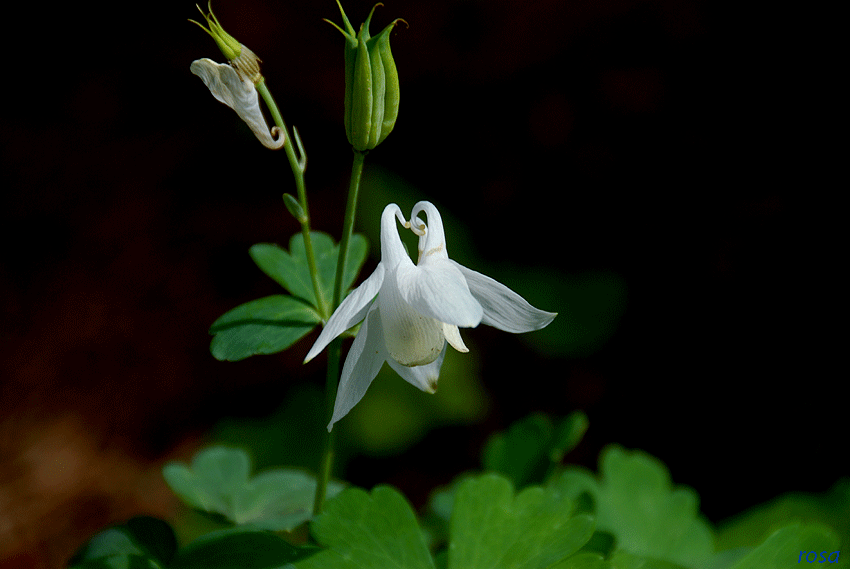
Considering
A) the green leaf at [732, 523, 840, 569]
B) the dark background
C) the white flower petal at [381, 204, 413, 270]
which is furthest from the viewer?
the dark background

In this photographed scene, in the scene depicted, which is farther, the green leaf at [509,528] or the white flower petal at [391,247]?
the green leaf at [509,528]

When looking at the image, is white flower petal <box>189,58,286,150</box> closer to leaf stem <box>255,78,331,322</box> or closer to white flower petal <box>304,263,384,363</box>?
leaf stem <box>255,78,331,322</box>

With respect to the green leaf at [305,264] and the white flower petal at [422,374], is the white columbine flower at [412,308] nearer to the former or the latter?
the white flower petal at [422,374]

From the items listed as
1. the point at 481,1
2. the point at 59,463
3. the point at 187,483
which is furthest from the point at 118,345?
the point at 481,1

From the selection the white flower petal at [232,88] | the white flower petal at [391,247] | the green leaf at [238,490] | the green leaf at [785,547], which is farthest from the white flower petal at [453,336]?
the green leaf at [785,547]

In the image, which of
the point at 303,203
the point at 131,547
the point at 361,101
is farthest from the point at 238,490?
the point at 361,101

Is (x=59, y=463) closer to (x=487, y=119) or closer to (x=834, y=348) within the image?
(x=487, y=119)

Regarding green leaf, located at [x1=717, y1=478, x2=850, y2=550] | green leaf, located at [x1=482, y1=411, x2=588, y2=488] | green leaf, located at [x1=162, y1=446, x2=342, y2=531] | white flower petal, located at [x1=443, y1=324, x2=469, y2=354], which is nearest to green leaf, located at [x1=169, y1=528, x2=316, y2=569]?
green leaf, located at [x1=162, y1=446, x2=342, y2=531]
